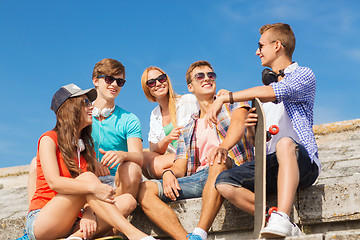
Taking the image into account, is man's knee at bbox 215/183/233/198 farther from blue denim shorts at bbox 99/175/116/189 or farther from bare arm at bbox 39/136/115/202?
blue denim shorts at bbox 99/175/116/189

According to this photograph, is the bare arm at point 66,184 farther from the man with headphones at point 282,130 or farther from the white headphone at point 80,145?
the man with headphones at point 282,130

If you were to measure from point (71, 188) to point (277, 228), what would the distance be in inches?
65.0

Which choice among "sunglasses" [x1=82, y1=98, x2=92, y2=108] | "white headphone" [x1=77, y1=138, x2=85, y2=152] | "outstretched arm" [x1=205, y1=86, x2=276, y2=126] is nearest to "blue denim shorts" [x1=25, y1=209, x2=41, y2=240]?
"white headphone" [x1=77, y1=138, x2=85, y2=152]

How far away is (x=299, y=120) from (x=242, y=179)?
67 centimetres

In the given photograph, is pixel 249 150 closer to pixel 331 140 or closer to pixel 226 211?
pixel 226 211

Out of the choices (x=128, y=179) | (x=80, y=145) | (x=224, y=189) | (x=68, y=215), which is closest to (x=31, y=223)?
(x=68, y=215)

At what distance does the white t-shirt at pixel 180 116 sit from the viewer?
572 centimetres

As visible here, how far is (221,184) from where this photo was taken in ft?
13.0

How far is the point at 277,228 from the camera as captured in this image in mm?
3348

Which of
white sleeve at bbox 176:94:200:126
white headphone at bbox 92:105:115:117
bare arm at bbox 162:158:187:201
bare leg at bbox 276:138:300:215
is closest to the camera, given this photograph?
bare leg at bbox 276:138:300:215

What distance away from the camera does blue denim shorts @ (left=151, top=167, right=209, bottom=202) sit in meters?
4.55

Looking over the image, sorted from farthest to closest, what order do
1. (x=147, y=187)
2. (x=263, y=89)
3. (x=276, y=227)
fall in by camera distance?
(x=147, y=187)
(x=263, y=89)
(x=276, y=227)

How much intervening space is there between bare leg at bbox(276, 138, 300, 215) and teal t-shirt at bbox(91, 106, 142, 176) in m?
1.85

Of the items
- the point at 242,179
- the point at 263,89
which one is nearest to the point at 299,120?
the point at 263,89
